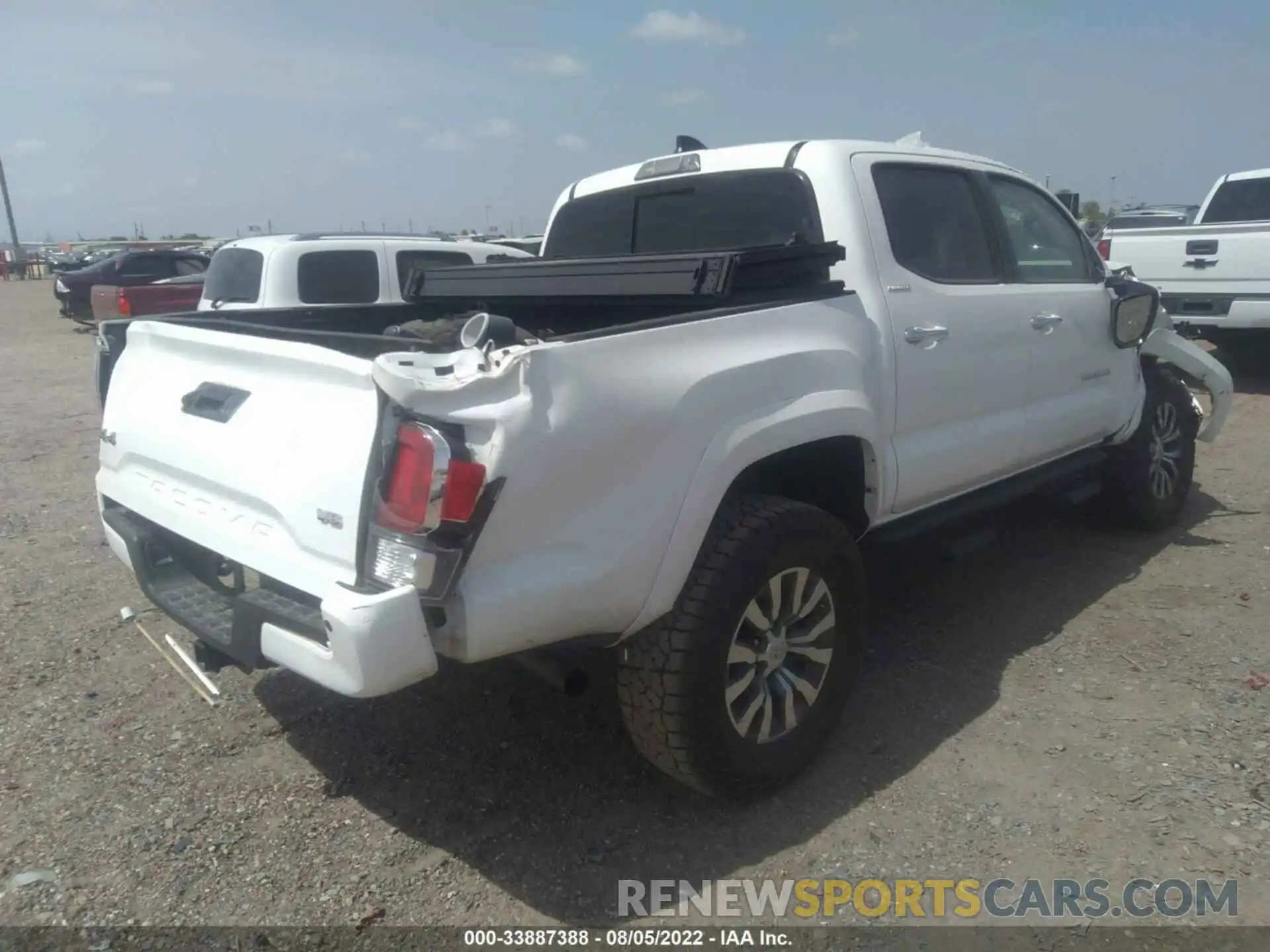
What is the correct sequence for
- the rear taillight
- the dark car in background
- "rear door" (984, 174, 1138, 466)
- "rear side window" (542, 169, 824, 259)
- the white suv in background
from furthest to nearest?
the dark car in background
the white suv in background
"rear door" (984, 174, 1138, 466)
"rear side window" (542, 169, 824, 259)
the rear taillight

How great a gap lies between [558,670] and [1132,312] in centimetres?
361

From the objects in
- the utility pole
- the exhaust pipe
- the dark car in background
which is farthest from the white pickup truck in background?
the utility pole

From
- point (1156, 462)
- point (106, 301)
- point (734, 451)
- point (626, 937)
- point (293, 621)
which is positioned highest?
point (734, 451)

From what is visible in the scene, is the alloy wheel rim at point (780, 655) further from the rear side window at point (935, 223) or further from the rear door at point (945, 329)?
the rear side window at point (935, 223)

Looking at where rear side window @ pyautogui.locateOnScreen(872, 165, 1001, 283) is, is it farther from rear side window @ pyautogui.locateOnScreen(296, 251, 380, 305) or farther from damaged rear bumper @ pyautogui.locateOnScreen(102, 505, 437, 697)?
rear side window @ pyautogui.locateOnScreen(296, 251, 380, 305)

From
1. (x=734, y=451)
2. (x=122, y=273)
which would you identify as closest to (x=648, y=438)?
(x=734, y=451)

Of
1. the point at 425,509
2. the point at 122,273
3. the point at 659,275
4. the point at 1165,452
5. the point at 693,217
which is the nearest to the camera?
the point at 425,509

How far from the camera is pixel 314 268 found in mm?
8477

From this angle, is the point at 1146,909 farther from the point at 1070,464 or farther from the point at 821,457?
the point at 1070,464

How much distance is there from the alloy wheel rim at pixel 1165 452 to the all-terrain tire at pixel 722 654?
305 cm

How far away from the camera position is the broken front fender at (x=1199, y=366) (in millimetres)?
5242

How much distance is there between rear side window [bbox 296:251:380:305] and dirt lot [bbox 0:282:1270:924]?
4.32 m

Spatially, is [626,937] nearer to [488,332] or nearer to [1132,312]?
[488,332]

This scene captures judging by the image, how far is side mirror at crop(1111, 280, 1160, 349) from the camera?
472 cm
